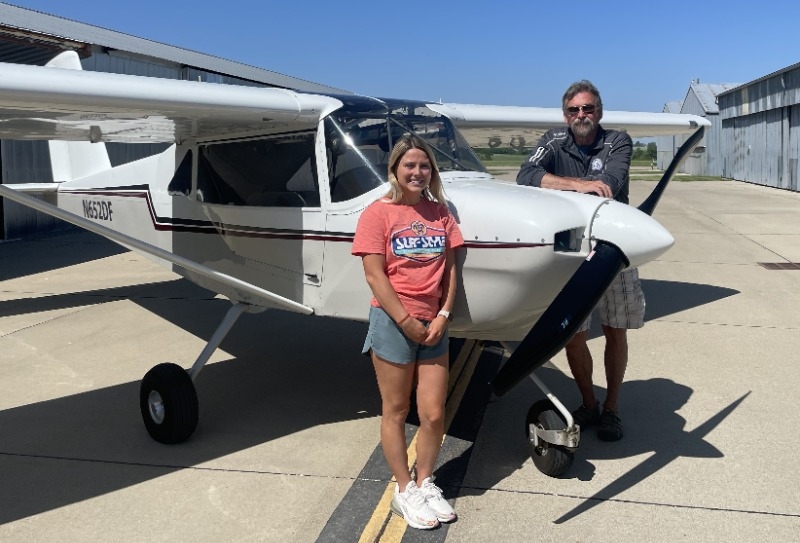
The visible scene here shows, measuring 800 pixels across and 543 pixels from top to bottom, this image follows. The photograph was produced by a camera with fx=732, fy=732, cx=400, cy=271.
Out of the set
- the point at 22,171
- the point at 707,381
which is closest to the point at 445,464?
the point at 707,381

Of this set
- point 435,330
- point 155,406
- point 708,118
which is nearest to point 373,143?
point 435,330

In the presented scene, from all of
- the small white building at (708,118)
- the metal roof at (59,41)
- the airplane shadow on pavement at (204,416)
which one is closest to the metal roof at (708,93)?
the small white building at (708,118)

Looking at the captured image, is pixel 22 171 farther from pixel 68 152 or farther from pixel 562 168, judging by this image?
pixel 562 168

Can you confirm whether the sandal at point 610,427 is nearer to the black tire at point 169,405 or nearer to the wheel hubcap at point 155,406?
the black tire at point 169,405

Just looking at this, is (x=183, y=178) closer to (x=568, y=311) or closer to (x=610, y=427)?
(x=568, y=311)

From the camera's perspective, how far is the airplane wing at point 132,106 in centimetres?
354

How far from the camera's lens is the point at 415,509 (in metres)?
3.23

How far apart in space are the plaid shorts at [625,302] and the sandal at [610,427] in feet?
1.80

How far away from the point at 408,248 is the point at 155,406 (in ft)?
6.98

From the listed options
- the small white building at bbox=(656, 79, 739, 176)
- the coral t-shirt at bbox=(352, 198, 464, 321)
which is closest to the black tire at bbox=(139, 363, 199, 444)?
the coral t-shirt at bbox=(352, 198, 464, 321)

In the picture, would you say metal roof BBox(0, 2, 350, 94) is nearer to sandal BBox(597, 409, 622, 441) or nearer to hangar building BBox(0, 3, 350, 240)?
hangar building BBox(0, 3, 350, 240)

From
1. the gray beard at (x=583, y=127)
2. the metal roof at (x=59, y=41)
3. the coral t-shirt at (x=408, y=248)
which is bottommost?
the coral t-shirt at (x=408, y=248)

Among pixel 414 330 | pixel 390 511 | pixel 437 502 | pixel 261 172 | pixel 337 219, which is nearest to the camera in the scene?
pixel 414 330

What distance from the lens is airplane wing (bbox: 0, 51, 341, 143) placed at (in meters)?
3.54
